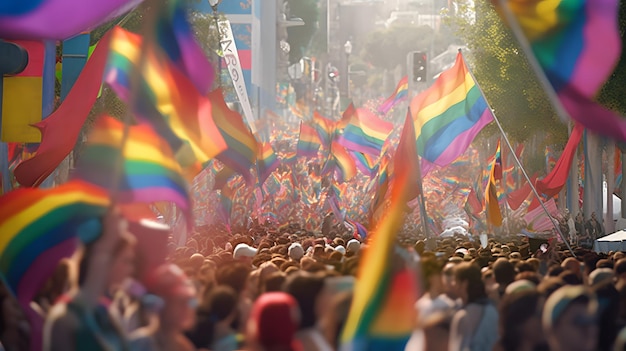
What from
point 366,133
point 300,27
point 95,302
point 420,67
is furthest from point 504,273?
point 300,27

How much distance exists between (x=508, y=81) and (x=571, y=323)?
27100 mm

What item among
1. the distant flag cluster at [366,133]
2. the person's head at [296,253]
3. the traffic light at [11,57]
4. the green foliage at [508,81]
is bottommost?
the person's head at [296,253]

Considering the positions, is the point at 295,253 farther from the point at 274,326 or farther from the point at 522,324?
the point at 274,326

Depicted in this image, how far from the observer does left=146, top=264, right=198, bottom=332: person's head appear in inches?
229

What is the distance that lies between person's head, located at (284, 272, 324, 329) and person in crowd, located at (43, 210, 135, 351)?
32.6 inches

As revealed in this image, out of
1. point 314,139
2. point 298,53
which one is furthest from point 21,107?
point 298,53

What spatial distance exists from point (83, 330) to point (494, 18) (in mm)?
26386

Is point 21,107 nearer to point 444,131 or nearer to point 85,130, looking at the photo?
point 444,131

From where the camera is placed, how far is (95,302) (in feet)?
18.5

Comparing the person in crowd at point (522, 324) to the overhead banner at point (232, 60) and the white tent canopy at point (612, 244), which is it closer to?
the white tent canopy at point (612, 244)

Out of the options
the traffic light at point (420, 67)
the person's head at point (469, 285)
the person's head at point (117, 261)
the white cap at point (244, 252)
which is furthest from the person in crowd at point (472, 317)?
the traffic light at point (420, 67)

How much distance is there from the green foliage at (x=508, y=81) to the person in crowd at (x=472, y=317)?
22.5 metres

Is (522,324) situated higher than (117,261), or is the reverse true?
(117,261)

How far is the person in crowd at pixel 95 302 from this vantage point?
543 centimetres
